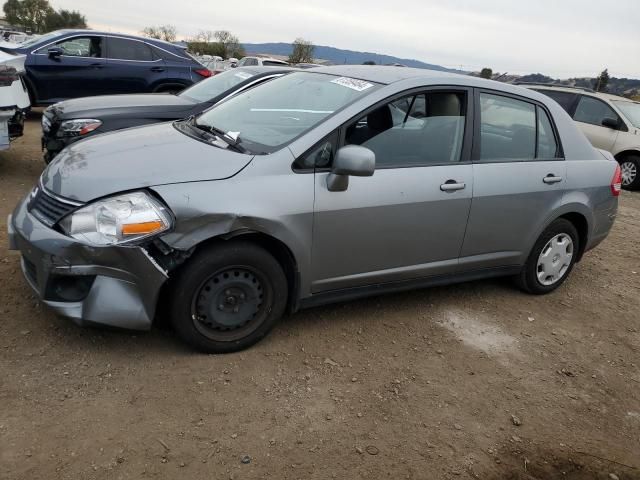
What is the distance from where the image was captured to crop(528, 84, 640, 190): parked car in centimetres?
1048

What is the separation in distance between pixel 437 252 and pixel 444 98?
107 centimetres

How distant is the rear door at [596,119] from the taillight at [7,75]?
972cm

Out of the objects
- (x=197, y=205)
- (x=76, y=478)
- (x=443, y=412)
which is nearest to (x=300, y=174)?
(x=197, y=205)

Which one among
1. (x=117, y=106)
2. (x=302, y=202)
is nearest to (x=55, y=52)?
(x=117, y=106)

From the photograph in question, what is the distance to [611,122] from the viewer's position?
1057 centimetres

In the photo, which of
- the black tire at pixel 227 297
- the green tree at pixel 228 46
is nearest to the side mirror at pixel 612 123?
the black tire at pixel 227 297

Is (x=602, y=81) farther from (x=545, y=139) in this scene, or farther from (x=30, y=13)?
(x=30, y=13)

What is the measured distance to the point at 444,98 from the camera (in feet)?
12.7

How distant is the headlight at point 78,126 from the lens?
558cm

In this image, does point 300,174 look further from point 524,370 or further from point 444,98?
point 524,370

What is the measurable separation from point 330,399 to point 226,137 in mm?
1758

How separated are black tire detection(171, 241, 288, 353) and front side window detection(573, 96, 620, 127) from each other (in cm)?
977

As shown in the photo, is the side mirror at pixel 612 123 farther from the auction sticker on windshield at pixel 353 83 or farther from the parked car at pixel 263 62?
the parked car at pixel 263 62

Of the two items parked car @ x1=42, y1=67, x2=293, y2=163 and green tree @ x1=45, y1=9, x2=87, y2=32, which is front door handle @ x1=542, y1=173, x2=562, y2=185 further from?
green tree @ x1=45, y1=9, x2=87, y2=32
